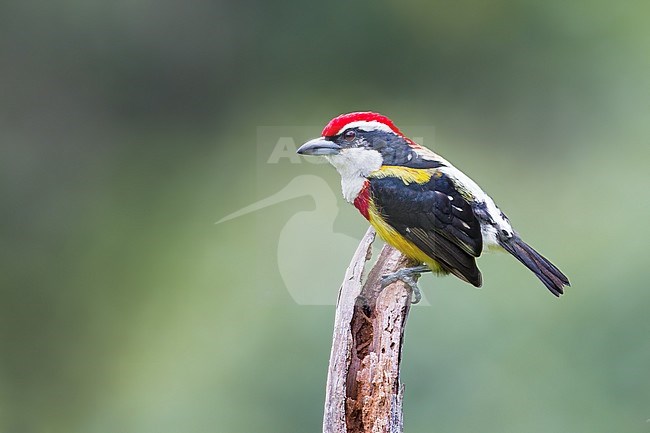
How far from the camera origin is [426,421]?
334 centimetres

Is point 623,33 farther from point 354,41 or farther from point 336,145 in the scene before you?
point 336,145

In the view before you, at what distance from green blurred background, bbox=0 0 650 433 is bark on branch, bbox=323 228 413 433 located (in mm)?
1267

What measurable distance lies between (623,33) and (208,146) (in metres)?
2.42

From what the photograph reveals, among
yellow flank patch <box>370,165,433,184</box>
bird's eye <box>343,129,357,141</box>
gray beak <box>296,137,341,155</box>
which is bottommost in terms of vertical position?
yellow flank patch <box>370,165,433,184</box>

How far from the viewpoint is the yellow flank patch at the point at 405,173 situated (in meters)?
2.33

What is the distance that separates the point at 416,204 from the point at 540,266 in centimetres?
37

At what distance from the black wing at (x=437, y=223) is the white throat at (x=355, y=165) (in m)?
0.08

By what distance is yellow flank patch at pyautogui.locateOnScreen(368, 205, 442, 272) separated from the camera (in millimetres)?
2312

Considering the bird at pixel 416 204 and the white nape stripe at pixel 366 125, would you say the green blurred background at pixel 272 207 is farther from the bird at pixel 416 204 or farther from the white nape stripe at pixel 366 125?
the white nape stripe at pixel 366 125

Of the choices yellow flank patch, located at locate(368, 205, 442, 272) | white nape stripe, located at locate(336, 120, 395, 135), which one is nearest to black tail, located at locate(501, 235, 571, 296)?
yellow flank patch, located at locate(368, 205, 442, 272)

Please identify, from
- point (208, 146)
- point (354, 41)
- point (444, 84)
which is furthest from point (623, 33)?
point (208, 146)

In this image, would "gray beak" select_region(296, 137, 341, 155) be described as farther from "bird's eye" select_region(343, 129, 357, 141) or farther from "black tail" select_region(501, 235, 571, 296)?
"black tail" select_region(501, 235, 571, 296)

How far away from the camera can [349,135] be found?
2.35m

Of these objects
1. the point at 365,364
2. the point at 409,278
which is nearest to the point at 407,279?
the point at 409,278
